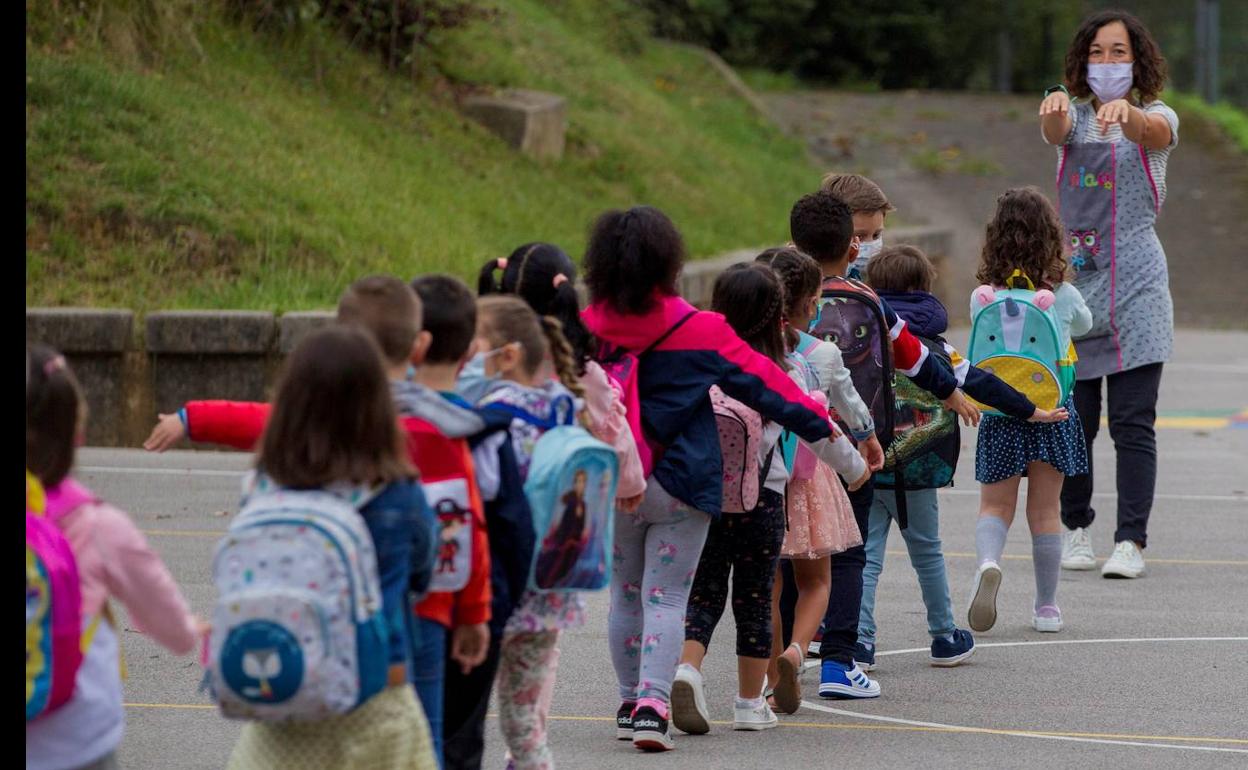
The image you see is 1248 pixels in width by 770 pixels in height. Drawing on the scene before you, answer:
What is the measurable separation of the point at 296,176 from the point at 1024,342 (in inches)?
351

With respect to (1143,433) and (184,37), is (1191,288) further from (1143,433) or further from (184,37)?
(1143,433)

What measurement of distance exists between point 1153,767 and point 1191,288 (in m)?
17.2

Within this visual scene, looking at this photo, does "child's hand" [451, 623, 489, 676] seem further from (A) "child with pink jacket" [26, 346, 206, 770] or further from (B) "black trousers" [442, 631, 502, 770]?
(A) "child with pink jacket" [26, 346, 206, 770]

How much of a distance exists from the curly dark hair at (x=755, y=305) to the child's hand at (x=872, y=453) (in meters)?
0.52

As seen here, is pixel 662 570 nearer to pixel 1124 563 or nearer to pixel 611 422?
pixel 611 422

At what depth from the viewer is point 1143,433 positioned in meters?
8.66

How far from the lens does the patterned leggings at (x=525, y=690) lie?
4.74 m

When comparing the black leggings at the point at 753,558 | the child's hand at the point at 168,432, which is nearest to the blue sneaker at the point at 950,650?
the black leggings at the point at 753,558

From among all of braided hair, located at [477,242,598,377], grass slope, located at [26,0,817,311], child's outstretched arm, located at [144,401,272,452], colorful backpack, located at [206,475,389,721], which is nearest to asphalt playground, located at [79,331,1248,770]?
braided hair, located at [477,242,598,377]

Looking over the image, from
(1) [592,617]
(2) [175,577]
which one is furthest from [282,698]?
(2) [175,577]

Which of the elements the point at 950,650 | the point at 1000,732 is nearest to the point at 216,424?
the point at 1000,732

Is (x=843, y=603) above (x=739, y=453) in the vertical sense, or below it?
below

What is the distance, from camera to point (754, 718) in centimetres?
593

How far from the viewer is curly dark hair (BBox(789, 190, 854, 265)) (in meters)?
Result: 6.36
